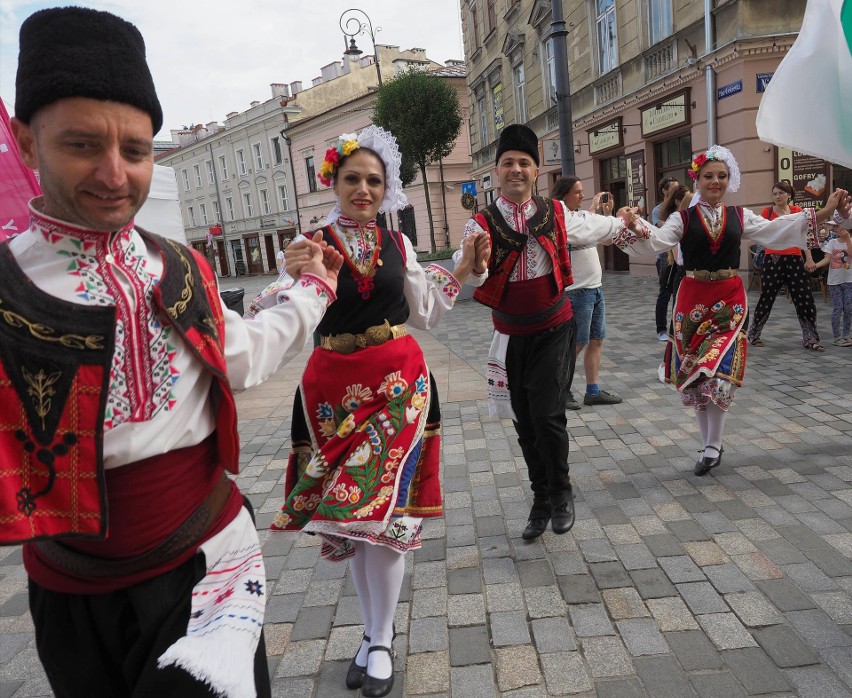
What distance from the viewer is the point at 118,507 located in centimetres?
133

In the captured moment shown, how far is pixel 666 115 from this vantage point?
43.9 feet

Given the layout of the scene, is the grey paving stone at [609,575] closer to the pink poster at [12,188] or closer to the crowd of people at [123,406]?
the crowd of people at [123,406]

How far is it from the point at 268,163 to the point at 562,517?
42.7 metres

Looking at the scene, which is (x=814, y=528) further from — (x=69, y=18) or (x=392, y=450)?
(x=69, y=18)

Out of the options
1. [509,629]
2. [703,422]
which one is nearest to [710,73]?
[703,422]

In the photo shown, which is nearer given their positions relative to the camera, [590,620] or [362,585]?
[362,585]

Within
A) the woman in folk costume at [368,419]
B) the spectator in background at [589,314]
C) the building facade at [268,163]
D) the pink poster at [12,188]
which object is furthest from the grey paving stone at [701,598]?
the building facade at [268,163]

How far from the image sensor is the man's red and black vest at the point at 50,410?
3.81 feet

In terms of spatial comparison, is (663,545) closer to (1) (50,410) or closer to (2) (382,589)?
(2) (382,589)

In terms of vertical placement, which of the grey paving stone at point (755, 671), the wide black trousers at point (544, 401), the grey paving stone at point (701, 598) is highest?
the wide black trousers at point (544, 401)

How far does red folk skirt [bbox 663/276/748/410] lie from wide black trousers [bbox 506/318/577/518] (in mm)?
1043

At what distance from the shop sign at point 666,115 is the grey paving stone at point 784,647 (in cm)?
1243

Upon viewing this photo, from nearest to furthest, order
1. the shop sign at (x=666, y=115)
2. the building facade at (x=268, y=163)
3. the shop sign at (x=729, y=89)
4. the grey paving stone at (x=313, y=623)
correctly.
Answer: the grey paving stone at (x=313, y=623) < the shop sign at (x=729, y=89) < the shop sign at (x=666, y=115) < the building facade at (x=268, y=163)

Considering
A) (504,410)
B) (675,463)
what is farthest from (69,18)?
(675,463)
